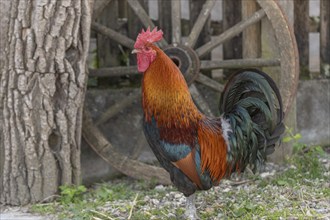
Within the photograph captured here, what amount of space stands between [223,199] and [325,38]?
245cm

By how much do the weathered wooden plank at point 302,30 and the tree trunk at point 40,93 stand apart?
240 cm

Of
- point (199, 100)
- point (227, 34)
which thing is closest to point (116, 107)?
point (199, 100)

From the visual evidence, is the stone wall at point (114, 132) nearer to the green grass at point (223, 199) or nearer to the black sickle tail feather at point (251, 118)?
the green grass at point (223, 199)

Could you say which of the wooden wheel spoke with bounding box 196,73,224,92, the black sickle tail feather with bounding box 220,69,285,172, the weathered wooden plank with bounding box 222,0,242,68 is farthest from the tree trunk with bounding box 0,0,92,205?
the weathered wooden plank with bounding box 222,0,242,68

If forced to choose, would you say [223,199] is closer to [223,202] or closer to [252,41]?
[223,202]

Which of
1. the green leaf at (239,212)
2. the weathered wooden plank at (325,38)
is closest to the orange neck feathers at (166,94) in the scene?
the green leaf at (239,212)

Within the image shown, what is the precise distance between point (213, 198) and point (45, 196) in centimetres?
140

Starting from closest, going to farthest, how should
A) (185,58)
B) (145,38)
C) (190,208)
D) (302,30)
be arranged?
(145,38) < (190,208) < (185,58) < (302,30)

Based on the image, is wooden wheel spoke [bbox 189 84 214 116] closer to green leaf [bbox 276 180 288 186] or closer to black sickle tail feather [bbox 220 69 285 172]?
green leaf [bbox 276 180 288 186]

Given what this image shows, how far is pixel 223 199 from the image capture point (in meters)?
5.37

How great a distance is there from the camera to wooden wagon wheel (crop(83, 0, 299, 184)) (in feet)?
18.8

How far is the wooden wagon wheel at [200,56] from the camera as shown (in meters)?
5.74

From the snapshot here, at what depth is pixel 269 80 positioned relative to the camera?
14.9 ft

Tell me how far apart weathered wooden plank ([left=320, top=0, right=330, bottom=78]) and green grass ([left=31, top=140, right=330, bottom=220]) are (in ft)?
4.01
